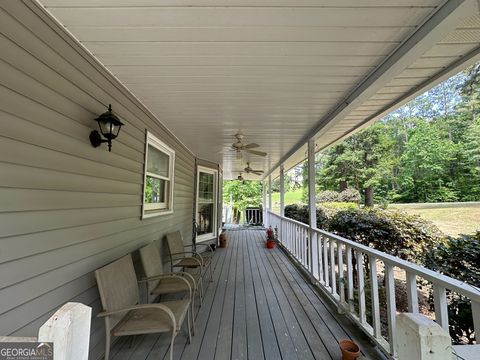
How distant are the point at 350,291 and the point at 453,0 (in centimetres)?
256

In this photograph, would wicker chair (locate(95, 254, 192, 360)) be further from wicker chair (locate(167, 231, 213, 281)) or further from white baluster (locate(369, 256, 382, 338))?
white baluster (locate(369, 256, 382, 338))

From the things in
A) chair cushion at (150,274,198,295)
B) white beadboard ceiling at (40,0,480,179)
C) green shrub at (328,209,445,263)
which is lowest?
chair cushion at (150,274,198,295)

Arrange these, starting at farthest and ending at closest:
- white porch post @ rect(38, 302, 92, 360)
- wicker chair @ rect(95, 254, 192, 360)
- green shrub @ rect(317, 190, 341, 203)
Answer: green shrub @ rect(317, 190, 341, 203) < wicker chair @ rect(95, 254, 192, 360) < white porch post @ rect(38, 302, 92, 360)

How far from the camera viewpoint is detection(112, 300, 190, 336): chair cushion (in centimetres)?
177

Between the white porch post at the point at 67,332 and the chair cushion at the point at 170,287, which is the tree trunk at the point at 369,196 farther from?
the white porch post at the point at 67,332

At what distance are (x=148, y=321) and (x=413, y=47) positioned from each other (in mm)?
2882

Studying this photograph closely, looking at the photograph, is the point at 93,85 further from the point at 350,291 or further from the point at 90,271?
the point at 350,291

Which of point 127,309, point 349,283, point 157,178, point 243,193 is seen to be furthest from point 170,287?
point 243,193

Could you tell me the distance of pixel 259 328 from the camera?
7.98ft

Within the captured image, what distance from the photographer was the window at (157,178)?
3191mm

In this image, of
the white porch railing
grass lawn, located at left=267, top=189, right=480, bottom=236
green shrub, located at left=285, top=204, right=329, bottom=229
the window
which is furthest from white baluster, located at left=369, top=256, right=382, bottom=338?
grass lawn, located at left=267, top=189, right=480, bottom=236

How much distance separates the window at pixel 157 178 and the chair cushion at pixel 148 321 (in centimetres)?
122

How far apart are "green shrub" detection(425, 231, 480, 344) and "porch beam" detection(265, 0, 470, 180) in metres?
1.57

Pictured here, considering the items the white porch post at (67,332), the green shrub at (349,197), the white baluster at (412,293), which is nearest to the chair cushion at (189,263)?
the white baluster at (412,293)
